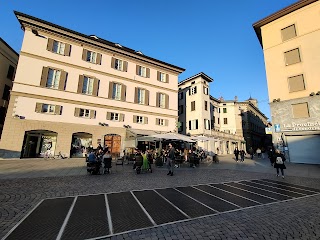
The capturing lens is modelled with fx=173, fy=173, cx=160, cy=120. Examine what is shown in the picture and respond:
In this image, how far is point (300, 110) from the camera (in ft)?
66.1

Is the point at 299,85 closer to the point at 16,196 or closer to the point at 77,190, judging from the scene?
the point at 77,190

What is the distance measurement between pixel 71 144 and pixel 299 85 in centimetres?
2827

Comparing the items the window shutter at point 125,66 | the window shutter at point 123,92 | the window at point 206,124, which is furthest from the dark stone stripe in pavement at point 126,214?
the window at point 206,124

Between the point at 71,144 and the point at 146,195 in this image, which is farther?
the point at 71,144

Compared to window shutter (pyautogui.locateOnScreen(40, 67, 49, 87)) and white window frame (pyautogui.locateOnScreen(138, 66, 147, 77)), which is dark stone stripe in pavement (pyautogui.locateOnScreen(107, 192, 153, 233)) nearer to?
window shutter (pyautogui.locateOnScreen(40, 67, 49, 87))

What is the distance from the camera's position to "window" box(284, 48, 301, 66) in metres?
21.2

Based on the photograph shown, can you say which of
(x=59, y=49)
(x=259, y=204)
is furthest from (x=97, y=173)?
(x=59, y=49)

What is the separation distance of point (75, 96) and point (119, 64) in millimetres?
8234

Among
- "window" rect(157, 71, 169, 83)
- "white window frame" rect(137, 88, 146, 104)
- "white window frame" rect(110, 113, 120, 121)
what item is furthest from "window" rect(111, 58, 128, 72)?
"white window frame" rect(110, 113, 120, 121)

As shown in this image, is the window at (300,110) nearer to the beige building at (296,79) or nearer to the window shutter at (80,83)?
the beige building at (296,79)

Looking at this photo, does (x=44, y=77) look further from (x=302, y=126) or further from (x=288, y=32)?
(x=288, y=32)

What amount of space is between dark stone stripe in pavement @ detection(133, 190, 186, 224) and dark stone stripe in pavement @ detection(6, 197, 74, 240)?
2250 millimetres

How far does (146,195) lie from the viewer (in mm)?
6539

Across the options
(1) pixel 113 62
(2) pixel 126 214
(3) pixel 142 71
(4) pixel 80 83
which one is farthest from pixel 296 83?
(4) pixel 80 83
